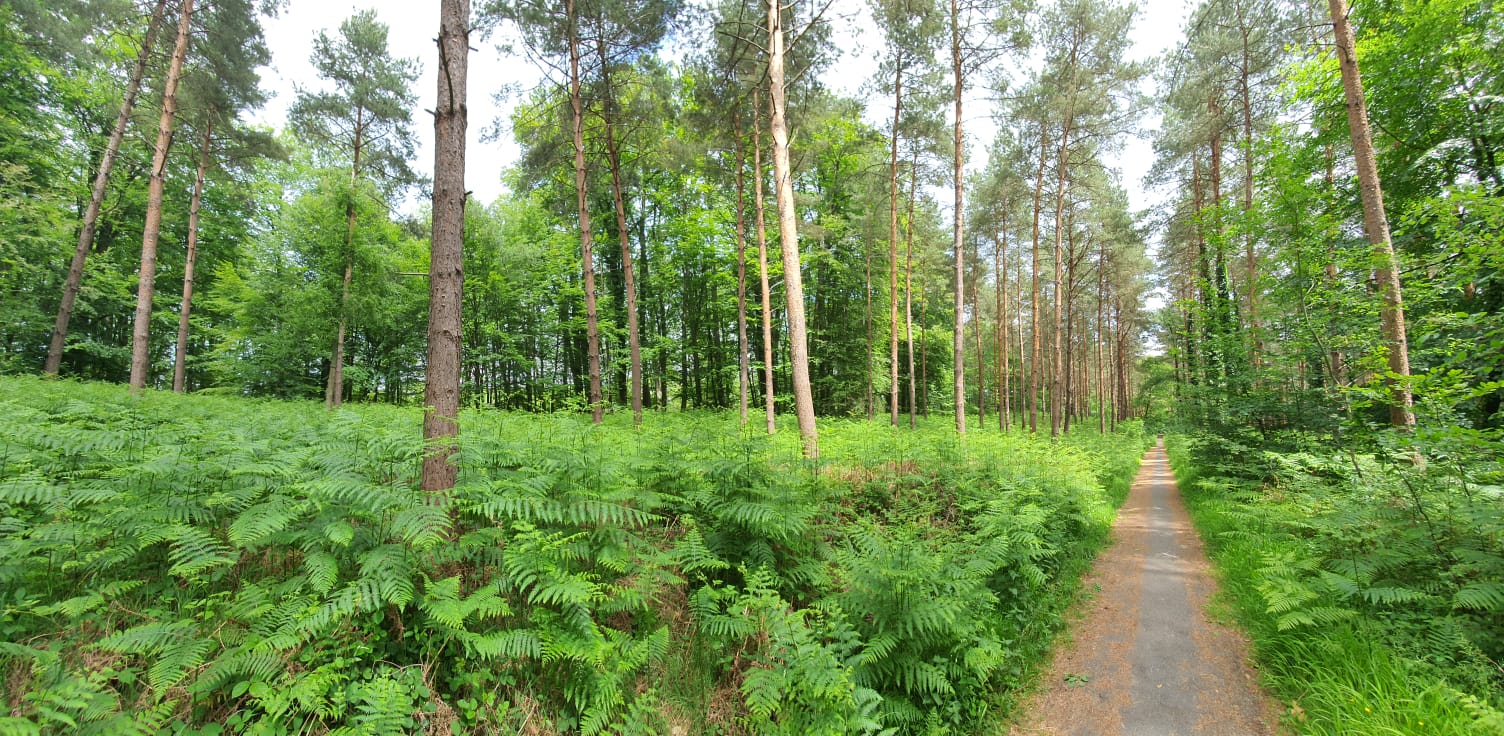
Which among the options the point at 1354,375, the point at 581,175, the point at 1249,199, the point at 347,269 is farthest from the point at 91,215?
the point at 1249,199

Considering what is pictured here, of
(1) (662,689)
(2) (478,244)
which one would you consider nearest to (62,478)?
(1) (662,689)

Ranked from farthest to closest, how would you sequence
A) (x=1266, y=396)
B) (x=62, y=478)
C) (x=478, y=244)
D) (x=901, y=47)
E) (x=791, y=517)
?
1. (x=478, y=244)
2. (x=901, y=47)
3. (x=1266, y=396)
4. (x=791, y=517)
5. (x=62, y=478)

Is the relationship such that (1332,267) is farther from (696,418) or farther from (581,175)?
(581,175)

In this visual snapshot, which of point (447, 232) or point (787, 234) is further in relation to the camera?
point (787, 234)

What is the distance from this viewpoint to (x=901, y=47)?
42.0 ft

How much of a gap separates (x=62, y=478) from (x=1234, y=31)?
23.6 meters

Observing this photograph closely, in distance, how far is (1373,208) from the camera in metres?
6.36

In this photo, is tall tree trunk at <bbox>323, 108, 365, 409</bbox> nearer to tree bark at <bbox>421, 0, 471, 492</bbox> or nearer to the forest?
the forest

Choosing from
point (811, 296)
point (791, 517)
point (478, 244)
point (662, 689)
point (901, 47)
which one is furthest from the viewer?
point (811, 296)

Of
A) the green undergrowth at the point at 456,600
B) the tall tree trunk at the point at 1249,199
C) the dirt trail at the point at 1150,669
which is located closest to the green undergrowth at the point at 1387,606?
the dirt trail at the point at 1150,669

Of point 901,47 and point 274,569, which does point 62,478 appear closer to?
point 274,569

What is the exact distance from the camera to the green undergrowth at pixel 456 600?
2.35 metres

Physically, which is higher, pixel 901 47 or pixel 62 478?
pixel 901 47

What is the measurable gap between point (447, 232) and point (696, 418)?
742 centimetres
